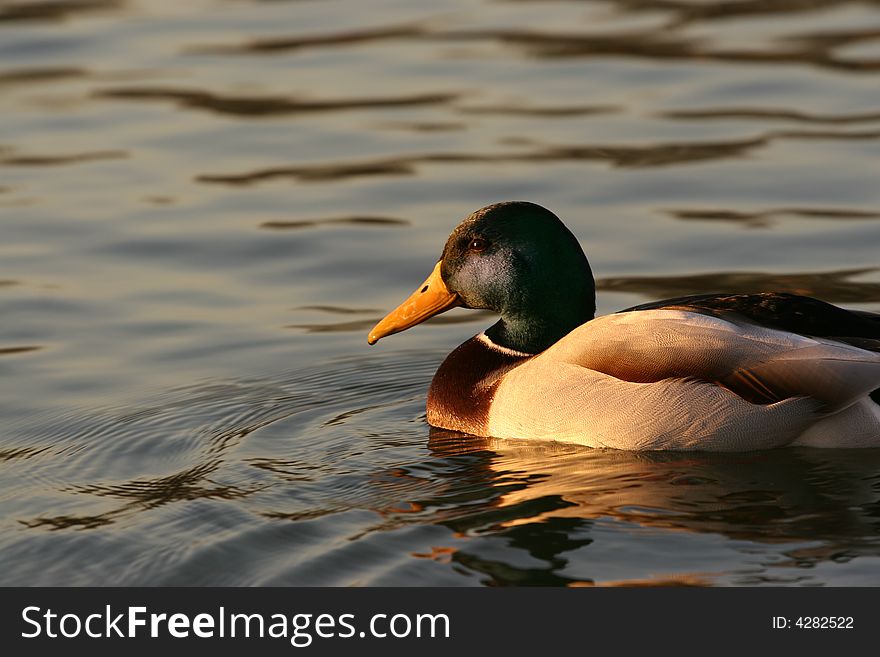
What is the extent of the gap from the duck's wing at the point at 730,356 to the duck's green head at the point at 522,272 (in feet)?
1.64

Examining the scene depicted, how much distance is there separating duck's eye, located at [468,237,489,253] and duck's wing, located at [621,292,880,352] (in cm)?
105

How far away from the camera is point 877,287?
32.3 ft

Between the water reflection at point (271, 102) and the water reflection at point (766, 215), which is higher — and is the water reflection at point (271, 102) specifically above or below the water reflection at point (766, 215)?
above

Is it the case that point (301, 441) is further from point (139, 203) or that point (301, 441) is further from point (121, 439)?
point (139, 203)

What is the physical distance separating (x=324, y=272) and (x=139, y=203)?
6.02 ft

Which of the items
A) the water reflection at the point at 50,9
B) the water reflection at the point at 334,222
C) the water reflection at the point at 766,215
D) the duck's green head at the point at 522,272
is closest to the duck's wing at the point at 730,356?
the duck's green head at the point at 522,272

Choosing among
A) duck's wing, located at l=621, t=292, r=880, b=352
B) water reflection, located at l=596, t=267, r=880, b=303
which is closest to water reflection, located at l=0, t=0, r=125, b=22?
water reflection, located at l=596, t=267, r=880, b=303

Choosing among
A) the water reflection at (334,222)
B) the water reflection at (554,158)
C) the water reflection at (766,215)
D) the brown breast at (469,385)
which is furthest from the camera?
the water reflection at (554,158)

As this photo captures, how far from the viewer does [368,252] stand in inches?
427

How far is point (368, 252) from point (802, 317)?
A: 3900 millimetres

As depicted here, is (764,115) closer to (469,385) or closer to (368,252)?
(368,252)

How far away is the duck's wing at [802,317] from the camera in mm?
7492

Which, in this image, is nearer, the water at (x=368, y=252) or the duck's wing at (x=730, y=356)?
the water at (x=368, y=252)

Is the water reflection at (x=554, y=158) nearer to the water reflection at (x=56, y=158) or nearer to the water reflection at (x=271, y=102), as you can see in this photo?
the water reflection at (x=56, y=158)
